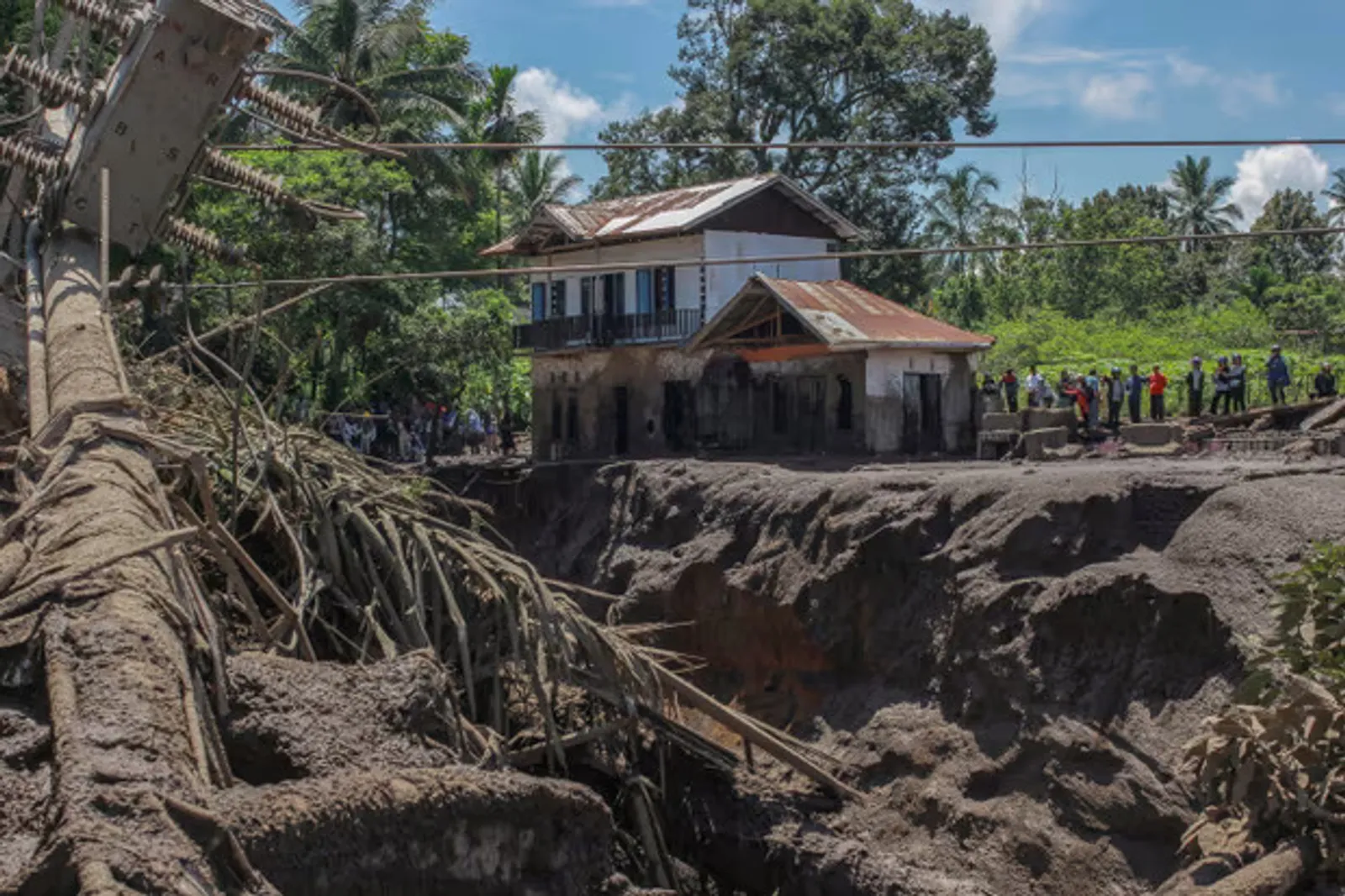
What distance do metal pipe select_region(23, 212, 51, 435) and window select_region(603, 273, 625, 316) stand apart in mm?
25569

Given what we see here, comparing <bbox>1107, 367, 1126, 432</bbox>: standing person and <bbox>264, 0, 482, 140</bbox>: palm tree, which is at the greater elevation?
<bbox>264, 0, 482, 140</bbox>: palm tree

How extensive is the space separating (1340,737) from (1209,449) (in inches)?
504

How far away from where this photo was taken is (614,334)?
35.6m

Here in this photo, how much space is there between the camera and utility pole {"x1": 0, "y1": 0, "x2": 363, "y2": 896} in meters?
3.09

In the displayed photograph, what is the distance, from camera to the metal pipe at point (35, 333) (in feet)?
24.7

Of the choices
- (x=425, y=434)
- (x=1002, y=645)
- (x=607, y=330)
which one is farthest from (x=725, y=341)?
(x=1002, y=645)

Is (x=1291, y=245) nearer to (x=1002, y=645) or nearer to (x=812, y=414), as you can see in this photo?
(x=812, y=414)

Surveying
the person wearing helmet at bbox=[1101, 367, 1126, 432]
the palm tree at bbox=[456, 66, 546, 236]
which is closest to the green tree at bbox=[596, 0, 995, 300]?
the palm tree at bbox=[456, 66, 546, 236]

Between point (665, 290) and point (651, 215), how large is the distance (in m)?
1.85

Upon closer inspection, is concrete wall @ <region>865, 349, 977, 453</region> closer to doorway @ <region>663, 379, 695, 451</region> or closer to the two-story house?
the two-story house

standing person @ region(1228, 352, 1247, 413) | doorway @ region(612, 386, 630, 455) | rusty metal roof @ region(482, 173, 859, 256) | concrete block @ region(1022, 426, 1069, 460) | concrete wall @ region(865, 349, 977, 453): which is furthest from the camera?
doorway @ region(612, 386, 630, 455)

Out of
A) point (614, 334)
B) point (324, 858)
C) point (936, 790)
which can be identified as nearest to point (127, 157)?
point (324, 858)

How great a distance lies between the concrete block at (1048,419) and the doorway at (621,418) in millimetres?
12190

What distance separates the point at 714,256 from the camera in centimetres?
3319
